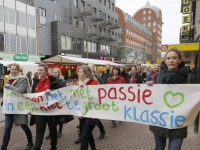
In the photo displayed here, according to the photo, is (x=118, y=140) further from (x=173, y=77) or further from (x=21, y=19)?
(x=21, y=19)

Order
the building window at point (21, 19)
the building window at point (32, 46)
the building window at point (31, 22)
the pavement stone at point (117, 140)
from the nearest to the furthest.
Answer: the pavement stone at point (117, 140) < the building window at point (21, 19) < the building window at point (31, 22) < the building window at point (32, 46)

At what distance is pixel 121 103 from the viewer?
291 cm

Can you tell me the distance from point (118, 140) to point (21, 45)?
66.9ft

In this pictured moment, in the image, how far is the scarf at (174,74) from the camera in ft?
7.07

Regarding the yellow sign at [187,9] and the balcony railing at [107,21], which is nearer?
the yellow sign at [187,9]

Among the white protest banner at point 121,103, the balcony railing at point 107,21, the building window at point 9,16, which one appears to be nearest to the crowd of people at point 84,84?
the white protest banner at point 121,103

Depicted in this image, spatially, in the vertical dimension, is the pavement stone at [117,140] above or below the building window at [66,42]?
below

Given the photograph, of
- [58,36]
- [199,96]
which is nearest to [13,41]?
[58,36]

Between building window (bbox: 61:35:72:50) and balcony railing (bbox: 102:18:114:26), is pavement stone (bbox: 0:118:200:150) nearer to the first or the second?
building window (bbox: 61:35:72:50)

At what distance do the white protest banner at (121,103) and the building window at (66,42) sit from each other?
22.1 meters

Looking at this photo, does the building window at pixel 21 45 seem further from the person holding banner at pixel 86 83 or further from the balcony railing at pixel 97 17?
the person holding banner at pixel 86 83

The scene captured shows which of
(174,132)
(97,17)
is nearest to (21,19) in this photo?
(97,17)

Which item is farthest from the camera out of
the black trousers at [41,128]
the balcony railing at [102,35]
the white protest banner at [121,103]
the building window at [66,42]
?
the balcony railing at [102,35]

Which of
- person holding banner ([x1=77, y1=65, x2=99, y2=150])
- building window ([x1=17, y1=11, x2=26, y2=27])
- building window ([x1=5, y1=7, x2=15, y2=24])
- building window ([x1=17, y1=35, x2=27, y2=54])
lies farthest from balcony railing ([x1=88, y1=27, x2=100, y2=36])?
person holding banner ([x1=77, y1=65, x2=99, y2=150])
